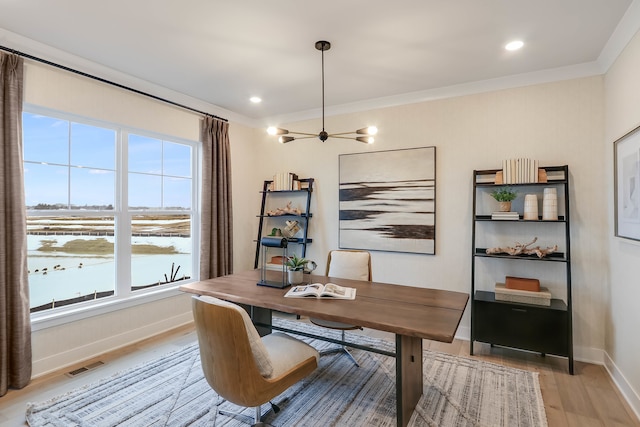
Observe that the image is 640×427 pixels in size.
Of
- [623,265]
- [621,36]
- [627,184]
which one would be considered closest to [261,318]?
[623,265]

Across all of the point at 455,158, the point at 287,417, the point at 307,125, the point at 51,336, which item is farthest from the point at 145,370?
the point at 455,158

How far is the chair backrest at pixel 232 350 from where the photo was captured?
1634mm

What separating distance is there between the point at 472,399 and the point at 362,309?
3.80 feet

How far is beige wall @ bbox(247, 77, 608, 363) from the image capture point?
2.91 metres

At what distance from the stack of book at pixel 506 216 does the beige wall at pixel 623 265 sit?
2.30 ft

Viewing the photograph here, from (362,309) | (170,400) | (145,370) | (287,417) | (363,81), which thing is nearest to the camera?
(362,309)

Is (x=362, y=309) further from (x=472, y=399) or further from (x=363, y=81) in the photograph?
(x=363, y=81)

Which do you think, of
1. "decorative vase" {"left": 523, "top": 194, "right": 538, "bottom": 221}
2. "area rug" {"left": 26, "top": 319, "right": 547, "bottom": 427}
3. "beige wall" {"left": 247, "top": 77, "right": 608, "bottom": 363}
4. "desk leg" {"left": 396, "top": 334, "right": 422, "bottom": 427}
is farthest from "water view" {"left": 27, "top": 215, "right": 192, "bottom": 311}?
"decorative vase" {"left": 523, "top": 194, "right": 538, "bottom": 221}

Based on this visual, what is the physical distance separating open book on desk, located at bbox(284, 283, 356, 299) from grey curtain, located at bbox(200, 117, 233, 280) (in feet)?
6.23

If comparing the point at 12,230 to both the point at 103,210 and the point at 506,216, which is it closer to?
the point at 103,210

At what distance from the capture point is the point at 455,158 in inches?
136

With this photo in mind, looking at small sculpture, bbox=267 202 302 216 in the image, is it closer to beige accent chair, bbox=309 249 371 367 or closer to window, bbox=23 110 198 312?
window, bbox=23 110 198 312

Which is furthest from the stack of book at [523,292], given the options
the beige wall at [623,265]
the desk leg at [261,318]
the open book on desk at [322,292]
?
the desk leg at [261,318]

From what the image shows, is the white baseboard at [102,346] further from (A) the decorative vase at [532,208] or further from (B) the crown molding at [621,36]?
(B) the crown molding at [621,36]
